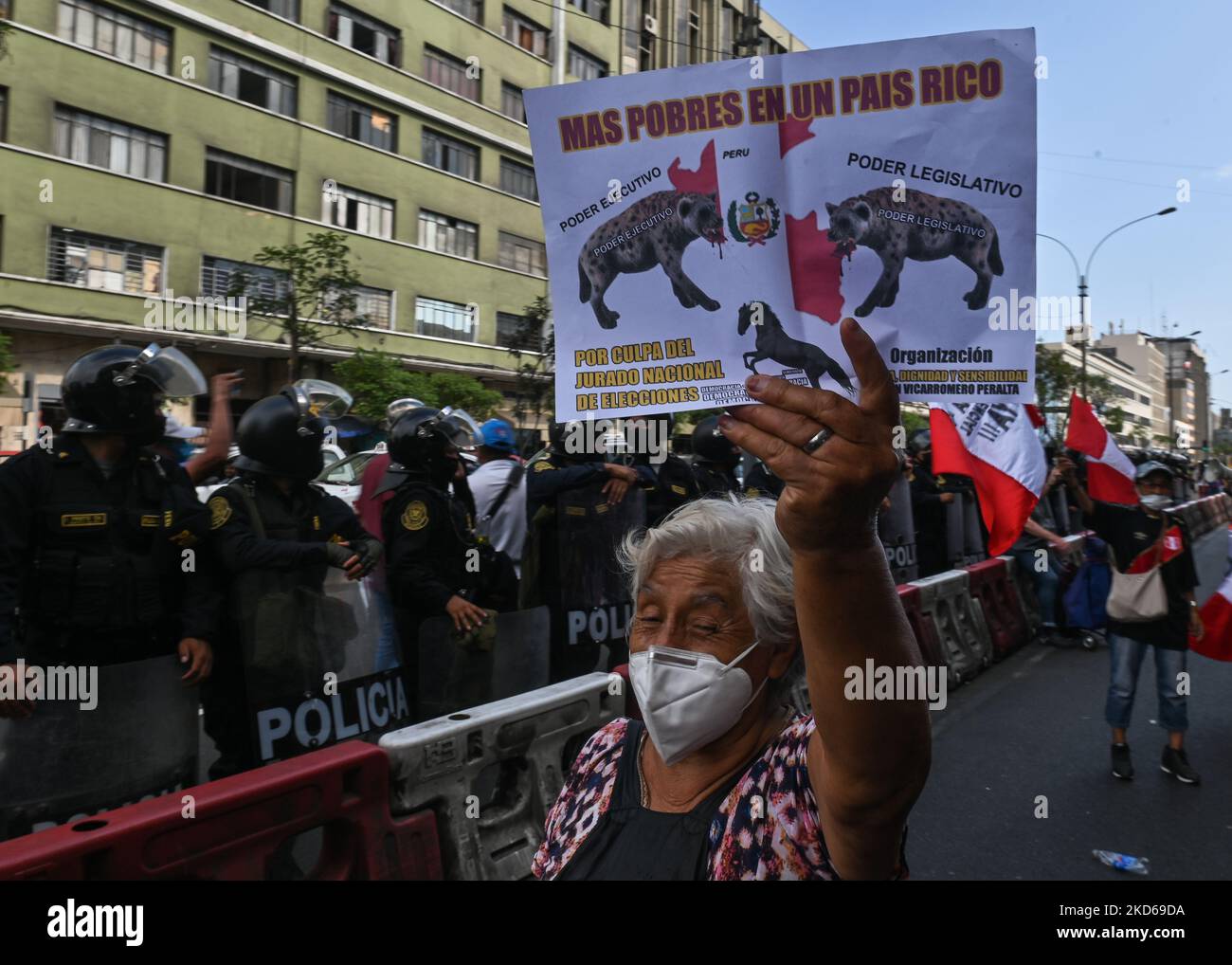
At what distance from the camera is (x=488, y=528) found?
19.5 feet

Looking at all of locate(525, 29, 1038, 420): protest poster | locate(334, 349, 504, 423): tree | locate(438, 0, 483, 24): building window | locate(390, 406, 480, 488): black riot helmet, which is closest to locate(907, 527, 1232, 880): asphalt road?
locate(525, 29, 1038, 420): protest poster

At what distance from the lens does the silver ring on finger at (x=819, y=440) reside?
1.18m

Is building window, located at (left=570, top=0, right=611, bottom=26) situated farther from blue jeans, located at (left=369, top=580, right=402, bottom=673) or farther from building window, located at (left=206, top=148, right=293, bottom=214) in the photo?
blue jeans, located at (left=369, top=580, right=402, bottom=673)

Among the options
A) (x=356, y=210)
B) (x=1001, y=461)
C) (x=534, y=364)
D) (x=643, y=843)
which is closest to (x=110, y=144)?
(x=356, y=210)

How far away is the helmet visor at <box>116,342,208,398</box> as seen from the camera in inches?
139

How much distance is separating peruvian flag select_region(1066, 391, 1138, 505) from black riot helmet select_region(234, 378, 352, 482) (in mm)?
4372

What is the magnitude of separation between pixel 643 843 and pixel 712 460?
5313 mm

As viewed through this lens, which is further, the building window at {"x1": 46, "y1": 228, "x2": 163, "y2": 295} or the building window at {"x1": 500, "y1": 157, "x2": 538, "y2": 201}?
the building window at {"x1": 500, "y1": 157, "x2": 538, "y2": 201}

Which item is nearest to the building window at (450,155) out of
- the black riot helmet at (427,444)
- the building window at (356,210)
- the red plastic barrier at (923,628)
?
the building window at (356,210)

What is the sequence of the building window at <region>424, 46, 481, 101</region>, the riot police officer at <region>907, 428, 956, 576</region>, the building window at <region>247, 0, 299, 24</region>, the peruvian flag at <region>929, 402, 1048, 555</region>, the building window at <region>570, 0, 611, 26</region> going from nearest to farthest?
1. the peruvian flag at <region>929, 402, 1048, 555</region>
2. the riot police officer at <region>907, 428, 956, 576</region>
3. the building window at <region>247, 0, 299, 24</region>
4. the building window at <region>424, 46, 481, 101</region>
5. the building window at <region>570, 0, 611, 26</region>

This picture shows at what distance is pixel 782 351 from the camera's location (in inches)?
78.3
